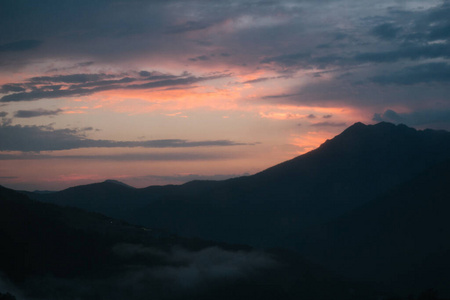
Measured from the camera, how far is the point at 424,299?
11700cm

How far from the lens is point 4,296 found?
124m

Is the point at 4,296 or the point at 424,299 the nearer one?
the point at 424,299

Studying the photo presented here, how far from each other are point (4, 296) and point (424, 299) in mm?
106295
